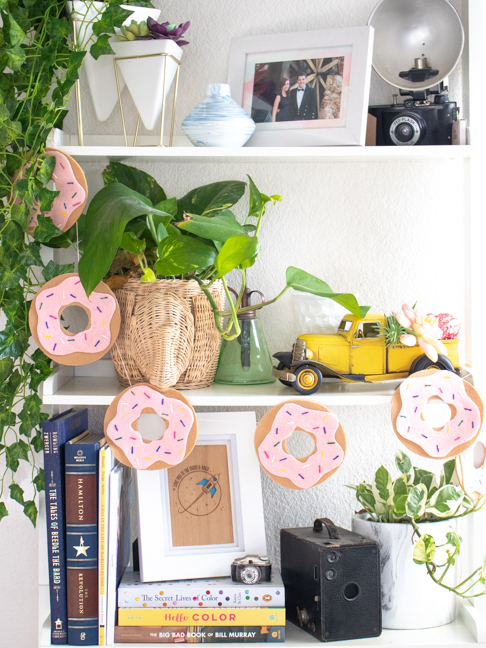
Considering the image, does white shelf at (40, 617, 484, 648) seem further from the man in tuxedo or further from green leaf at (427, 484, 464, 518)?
the man in tuxedo

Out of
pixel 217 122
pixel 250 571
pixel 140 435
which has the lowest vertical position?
pixel 250 571

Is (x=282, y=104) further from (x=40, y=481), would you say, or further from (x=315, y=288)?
(x=40, y=481)

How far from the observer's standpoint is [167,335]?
36.8 inches

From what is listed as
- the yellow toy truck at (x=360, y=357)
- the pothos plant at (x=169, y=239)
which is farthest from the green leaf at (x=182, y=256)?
the yellow toy truck at (x=360, y=357)

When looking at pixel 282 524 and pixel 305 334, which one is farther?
pixel 282 524

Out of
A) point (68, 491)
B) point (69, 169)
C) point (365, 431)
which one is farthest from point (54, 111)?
point (365, 431)

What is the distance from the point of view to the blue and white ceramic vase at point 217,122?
3.20 feet

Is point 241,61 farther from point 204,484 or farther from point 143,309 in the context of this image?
point 204,484

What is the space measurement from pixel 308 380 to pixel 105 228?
40 centimetres

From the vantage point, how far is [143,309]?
956 millimetres

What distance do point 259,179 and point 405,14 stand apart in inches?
15.8

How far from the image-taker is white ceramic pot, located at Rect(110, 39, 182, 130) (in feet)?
3.29

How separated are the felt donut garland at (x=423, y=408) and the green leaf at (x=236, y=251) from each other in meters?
0.33

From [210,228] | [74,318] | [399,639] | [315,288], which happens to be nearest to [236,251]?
[210,228]
